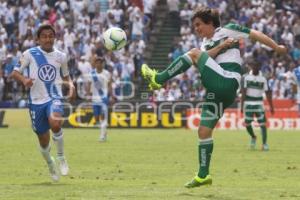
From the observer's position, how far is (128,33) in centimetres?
4316

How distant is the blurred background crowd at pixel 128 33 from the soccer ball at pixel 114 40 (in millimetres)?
20119

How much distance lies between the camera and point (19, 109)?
124 feet

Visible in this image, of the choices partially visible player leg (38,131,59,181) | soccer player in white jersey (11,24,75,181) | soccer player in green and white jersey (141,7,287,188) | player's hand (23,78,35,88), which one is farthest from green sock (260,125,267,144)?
player's hand (23,78,35,88)

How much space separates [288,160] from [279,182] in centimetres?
551

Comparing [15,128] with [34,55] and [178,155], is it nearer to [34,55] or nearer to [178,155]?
[178,155]

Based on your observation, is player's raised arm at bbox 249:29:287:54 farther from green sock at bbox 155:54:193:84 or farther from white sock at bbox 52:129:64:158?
white sock at bbox 52:129:64:158

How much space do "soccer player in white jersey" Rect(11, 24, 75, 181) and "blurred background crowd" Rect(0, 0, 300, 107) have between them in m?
22.1

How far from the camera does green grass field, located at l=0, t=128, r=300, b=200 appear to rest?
42.2ft

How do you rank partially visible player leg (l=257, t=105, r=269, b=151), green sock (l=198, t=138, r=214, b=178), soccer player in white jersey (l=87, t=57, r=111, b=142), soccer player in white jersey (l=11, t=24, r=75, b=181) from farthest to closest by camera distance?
soccer player in white jersey (l=87, t=57, r=111, b=142) → partially visible player leg (l=257, t=105, r=269, b=151) → soccer player in white jersey (l=11, t=24, r=75, b=181) → green sock (l=198, t=138, r=214, b=178)

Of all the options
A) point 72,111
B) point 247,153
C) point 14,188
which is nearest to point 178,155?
point 247,153

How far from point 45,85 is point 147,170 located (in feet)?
10.3

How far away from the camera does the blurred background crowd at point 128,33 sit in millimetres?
39469

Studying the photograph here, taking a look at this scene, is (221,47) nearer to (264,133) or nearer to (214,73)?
(214,73)

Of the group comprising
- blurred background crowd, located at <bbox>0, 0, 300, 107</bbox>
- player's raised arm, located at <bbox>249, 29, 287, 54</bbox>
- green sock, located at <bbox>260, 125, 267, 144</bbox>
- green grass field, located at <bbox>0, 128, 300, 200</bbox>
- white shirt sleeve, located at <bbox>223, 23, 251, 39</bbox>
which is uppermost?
blurred background crowd, located at <bbox>0, 0, 300, 107</bbox>
